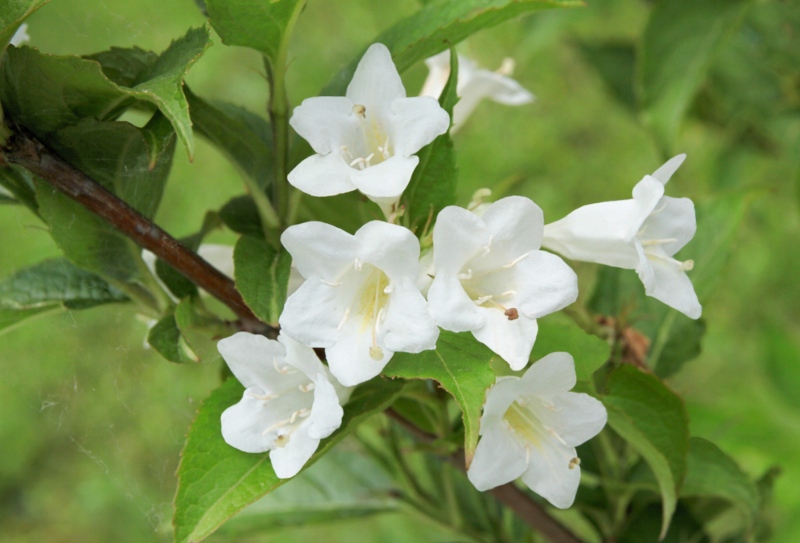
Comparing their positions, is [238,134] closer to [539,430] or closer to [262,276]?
[262,276]

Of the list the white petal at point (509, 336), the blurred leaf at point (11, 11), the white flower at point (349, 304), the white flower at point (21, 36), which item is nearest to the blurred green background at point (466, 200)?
the white flower at point (21, 36)

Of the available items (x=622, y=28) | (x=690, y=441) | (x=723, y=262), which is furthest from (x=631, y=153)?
(x=690, y=441)

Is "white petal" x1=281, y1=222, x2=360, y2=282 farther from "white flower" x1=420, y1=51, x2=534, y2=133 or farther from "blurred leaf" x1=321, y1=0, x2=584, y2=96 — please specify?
"white flower" x1=420, y1=51, x2=534, y2=133

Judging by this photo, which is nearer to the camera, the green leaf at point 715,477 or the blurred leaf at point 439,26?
the blurred leaf at point 439,26

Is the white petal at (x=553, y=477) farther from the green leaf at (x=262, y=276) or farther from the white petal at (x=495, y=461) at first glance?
the green leaf at (x=262, y=276)

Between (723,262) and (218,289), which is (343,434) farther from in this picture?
(723,262)

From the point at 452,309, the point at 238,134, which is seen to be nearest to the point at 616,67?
the point at 238,134

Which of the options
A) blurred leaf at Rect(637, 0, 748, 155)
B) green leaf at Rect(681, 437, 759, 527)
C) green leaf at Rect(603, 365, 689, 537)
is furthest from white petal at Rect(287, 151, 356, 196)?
blurred leaf at Rect(637, 0, 748, 155)
